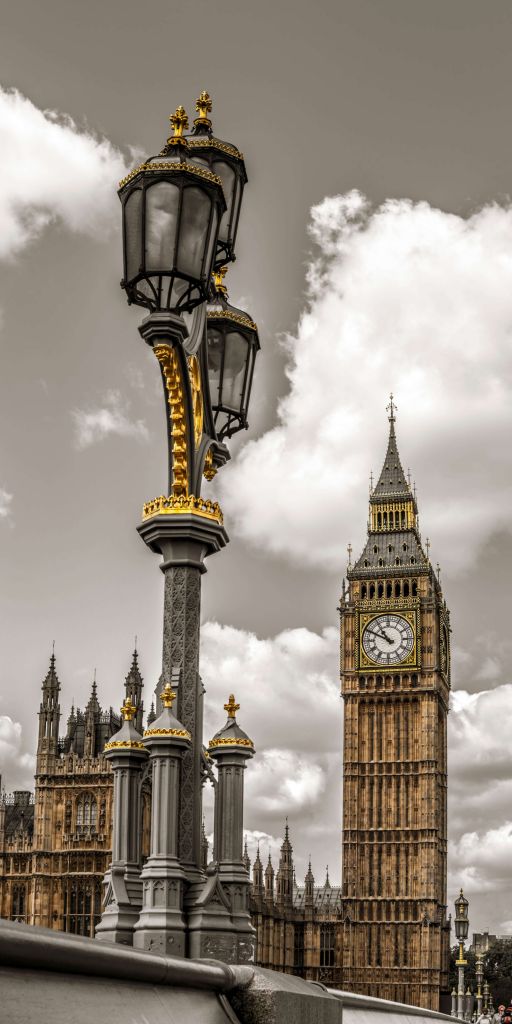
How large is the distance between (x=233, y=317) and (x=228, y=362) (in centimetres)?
37

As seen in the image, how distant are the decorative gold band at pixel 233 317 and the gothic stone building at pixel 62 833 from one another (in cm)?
4561

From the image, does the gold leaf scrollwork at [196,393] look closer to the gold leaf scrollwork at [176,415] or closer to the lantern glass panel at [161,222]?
the gold leaf scrollwork at [176,415]

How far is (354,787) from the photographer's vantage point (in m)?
83.3

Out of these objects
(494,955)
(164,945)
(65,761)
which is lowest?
(494,955)

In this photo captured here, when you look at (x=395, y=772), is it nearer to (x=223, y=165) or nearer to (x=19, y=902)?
(x=19, y=902)

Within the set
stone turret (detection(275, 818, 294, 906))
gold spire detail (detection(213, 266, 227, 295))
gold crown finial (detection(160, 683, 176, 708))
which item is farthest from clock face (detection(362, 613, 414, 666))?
gold crown finial (detection(160, 683, 176, 708))

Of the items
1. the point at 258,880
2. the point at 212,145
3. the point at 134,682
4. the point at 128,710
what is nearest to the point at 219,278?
the point at 212,145

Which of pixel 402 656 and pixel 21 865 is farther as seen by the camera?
pixel 402 656

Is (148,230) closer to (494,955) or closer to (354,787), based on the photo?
(354,787)

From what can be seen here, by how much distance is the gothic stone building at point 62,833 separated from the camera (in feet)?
186

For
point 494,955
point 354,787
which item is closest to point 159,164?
point 354,787

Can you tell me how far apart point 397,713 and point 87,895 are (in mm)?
32173

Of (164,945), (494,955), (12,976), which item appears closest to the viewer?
(12,976)

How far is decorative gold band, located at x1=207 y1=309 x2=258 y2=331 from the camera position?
10766 millimetres
